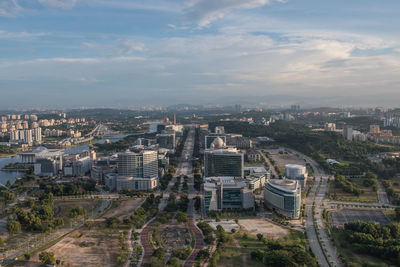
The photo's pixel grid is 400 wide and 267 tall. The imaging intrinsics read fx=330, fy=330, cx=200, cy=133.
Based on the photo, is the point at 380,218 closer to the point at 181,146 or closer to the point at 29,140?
the point at 181,146

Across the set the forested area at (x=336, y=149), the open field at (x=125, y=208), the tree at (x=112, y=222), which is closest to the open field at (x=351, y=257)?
the tree at (x=112, y=222)

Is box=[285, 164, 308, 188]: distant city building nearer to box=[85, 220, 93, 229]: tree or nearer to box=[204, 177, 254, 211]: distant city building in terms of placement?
box=[204, 177, 254, 211]: distant city building

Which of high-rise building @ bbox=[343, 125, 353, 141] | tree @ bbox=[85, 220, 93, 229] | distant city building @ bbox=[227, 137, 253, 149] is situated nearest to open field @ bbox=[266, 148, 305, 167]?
distant city building @ bbox=[227, 137, 253, 149]

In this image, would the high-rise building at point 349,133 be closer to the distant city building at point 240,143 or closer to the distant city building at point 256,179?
the distant city building at point 240,143

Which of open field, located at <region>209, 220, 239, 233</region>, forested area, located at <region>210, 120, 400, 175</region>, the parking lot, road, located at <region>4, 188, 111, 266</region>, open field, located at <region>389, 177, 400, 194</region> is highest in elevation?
forested area, located at <region>210, 120, 400, 175</region>

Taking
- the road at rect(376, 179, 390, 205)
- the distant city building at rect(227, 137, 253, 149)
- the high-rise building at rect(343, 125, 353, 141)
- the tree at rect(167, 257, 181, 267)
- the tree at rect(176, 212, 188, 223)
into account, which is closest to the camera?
the tree at rect(167, 257, 181, 267)

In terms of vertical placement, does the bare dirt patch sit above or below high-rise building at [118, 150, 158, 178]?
below

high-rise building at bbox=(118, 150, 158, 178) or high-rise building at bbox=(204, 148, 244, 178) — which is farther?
high-rise building at bbox=(118, 150, 158, 178)
